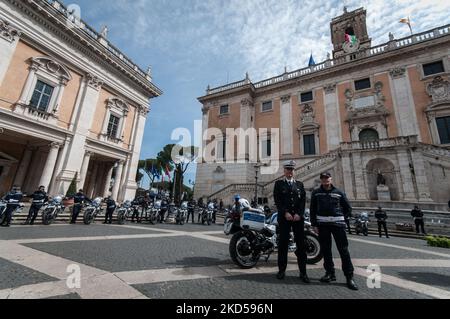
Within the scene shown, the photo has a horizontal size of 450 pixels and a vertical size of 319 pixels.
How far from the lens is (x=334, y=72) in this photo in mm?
23062

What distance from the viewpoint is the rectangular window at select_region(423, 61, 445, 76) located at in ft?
61.4

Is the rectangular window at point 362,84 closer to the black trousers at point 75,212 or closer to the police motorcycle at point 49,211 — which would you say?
the black trousers at point 75,212

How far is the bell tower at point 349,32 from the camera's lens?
85.3 ft

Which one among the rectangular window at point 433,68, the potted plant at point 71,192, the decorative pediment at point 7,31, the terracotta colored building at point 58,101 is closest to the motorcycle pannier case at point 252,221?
the potted plant at point 71,192

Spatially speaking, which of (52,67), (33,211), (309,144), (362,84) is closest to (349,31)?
(362,84)

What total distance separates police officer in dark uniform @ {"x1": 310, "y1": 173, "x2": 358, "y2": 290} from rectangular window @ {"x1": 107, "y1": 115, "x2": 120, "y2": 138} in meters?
18.1

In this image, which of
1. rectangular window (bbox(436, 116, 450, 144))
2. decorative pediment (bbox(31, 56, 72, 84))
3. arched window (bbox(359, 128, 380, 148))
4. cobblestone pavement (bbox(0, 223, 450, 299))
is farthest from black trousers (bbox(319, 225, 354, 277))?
rectangular window (bbox(436, 116, 450, 144))

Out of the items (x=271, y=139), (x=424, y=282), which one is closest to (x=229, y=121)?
(x=271, y=139)

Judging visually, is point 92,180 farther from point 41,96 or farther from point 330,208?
point 330,208

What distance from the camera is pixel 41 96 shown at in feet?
44.5

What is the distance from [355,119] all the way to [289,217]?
2198 centimetres

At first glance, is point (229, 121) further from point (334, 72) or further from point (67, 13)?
point (67, 13)

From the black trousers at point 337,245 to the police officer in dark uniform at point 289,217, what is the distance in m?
0.32
